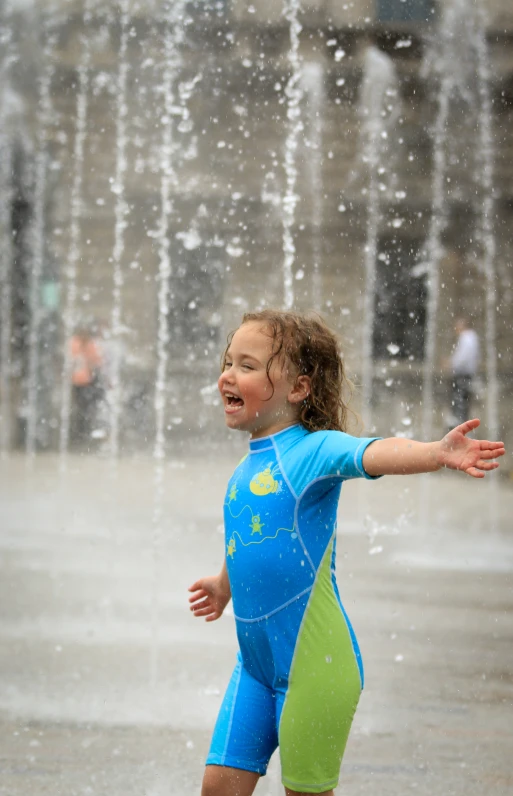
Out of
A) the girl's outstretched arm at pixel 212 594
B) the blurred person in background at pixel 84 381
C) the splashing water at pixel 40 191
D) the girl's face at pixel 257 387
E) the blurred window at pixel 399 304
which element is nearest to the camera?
the girl's face at pixel 257 387

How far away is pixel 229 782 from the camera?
2068 millimetres

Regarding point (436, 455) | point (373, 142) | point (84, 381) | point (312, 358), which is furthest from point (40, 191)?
point (436, 455)

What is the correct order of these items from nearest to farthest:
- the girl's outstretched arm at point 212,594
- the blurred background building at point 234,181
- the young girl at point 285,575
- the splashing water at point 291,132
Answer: the young girl at point 285,575
the girl's outstretched arm at point 212,594
the blurred background building at point 234,181
the splashing water at point 291,132

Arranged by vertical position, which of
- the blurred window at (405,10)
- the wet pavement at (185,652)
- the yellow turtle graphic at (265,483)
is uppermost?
the blurred window at (405,10)

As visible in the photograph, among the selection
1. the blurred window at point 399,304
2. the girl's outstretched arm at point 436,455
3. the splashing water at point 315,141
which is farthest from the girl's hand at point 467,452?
the splashing water at point 315,141

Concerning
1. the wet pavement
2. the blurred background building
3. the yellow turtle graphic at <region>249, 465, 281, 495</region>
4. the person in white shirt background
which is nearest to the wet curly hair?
the yellow turtle graphic at <region>249, 465, 281, 495</region>

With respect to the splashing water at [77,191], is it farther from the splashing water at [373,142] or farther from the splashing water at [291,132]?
A: the splashing water at [373,142]

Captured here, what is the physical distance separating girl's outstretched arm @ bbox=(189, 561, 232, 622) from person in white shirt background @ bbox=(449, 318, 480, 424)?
432 inches

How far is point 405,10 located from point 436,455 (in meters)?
15.6

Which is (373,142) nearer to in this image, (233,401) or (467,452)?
(233,401)

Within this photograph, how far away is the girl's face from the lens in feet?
7.11

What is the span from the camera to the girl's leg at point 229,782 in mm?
2066

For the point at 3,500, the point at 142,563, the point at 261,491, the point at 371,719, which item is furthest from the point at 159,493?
the point at 261,491

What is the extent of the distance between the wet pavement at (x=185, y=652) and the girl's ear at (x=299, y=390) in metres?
1.22
